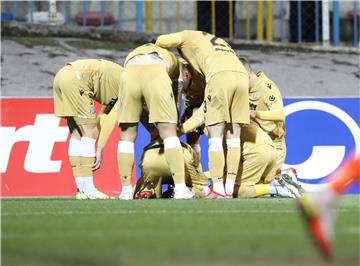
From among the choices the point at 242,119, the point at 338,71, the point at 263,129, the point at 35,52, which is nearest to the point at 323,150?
the point at 263,129

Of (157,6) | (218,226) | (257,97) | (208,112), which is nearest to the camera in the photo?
(218,226)

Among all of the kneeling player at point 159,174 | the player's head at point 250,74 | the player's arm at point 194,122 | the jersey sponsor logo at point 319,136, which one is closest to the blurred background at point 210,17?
the jersey sponsor logo at point 319,136

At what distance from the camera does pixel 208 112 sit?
40.3 ft

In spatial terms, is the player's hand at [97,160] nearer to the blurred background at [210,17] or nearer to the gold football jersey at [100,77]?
the gold football jersey at [100,77]

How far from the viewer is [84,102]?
12.9 meters

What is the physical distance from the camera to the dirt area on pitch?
19.3 m

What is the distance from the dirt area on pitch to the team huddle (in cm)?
589

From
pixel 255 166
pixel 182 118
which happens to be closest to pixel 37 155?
pixel 182 118

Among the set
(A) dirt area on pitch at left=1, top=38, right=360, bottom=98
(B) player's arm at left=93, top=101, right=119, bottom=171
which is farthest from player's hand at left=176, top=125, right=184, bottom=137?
(A) dirt area on pitch at left=1, top=38, right=360, bottom=98

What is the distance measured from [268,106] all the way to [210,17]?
8.19 m

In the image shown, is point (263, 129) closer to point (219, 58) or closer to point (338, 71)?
point (219, 58)

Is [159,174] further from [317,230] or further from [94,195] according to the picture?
[317,230]

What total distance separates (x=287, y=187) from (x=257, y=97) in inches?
47.3

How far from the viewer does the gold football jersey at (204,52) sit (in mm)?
12430
